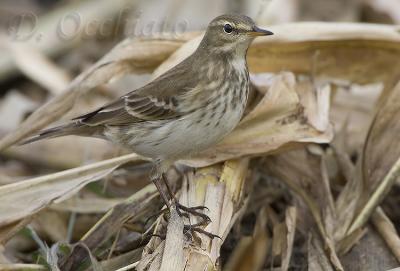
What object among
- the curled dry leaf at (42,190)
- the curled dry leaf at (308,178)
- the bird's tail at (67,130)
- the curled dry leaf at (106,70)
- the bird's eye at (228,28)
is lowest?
the curled dry leaf at (308,178)

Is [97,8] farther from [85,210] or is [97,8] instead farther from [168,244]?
[168,244]

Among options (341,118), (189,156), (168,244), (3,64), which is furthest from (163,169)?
(3,64)

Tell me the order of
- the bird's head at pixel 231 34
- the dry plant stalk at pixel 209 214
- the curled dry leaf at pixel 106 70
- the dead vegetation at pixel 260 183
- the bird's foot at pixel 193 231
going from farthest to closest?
the curled dry leaf at pixel 106 70, the bird's head at pixel 231 34, the dead vegetation at pixel 260 183, the bird's foot at pixel 193 231, the dry plant stalk at pixel 209 214

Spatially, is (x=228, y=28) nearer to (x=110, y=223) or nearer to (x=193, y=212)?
(x=193, y=212)

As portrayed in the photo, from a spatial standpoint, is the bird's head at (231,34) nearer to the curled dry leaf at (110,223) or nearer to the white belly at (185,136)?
the white belly at (185,136)

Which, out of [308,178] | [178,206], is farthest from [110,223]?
[308,178]

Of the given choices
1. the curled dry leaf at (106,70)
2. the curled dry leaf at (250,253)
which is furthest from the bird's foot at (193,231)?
the curled dry leaf at (106,70)

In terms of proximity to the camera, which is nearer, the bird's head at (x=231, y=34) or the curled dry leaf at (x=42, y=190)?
the curled dry leaf at (x=42, y=190)
